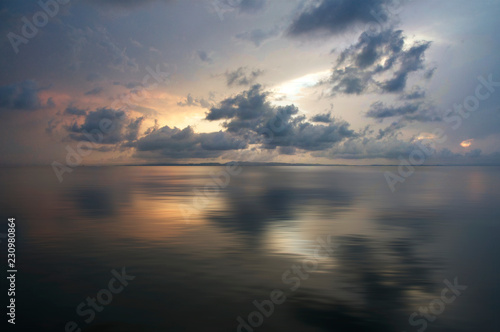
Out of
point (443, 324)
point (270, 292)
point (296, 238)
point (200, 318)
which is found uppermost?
point (296, 238)

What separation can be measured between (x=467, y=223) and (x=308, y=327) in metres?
24.8

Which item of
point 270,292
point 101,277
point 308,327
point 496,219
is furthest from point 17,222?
point 496,219

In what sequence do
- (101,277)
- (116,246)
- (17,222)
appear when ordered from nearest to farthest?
(101,277), (116,246), (17,222)

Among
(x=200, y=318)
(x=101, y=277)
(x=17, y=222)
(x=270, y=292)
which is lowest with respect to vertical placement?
(x=200, y=318)

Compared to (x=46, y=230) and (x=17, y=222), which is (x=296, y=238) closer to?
(x=46, y=230)

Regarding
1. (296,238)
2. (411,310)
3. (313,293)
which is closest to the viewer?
(411,310)

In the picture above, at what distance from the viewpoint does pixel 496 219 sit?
2981 centimetres

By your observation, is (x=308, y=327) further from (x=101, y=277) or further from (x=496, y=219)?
(x=496, y=219)

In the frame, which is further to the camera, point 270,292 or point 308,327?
point 270,292

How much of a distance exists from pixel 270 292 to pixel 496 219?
89.6 feet

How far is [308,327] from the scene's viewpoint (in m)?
10.1

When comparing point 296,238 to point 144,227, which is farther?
point 144,227

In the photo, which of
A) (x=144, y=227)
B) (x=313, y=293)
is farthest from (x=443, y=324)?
(x=144, y=227)

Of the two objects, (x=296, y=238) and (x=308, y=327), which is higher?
(x=296, y=238)
